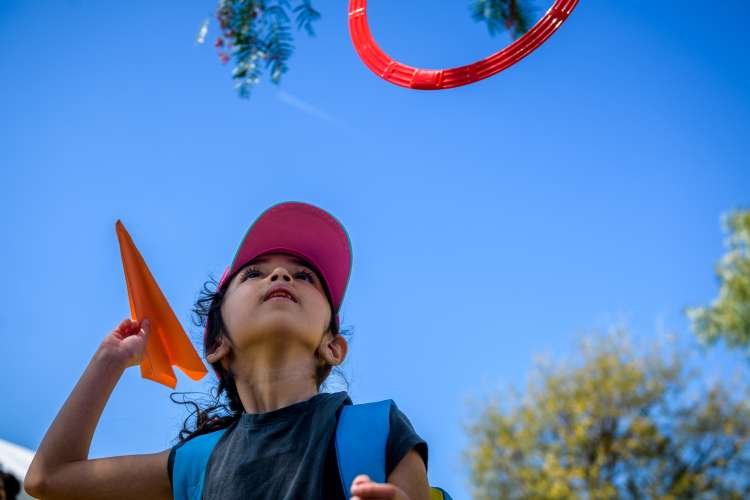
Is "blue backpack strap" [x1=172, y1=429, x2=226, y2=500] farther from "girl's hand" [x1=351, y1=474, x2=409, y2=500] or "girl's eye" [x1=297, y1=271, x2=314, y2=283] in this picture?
"girl's hand" [x1=351, y1=474, x2=409, y2=500]

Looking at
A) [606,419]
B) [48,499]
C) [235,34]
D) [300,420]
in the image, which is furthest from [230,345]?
[606,419]

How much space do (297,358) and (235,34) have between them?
1.50m

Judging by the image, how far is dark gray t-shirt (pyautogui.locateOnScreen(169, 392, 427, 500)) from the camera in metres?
1.59

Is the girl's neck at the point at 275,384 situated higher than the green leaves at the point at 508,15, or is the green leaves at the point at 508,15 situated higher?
the green leaves at the point at 508,15

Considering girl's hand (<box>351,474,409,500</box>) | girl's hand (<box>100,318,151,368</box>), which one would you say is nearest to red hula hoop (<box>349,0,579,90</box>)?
girl's hand (<box>100,318,151,368</box>)

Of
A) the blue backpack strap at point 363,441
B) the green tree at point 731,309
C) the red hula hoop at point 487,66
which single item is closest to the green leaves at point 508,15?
the red hula hoop at point 487,66

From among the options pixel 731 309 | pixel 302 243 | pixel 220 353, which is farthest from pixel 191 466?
pixel 731 309

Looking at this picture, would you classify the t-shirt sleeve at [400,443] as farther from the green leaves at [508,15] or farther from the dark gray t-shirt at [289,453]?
the green leaves at [508,15]

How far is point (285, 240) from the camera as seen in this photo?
7.06ft

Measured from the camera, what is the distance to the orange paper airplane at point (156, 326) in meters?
2.01

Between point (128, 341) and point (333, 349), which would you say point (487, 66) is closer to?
point (333, 349)

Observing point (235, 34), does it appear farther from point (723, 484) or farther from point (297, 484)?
point (723, 484)

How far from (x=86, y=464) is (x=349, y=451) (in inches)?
24.0

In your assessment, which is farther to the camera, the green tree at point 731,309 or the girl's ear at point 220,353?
the green tree at point 731,309
